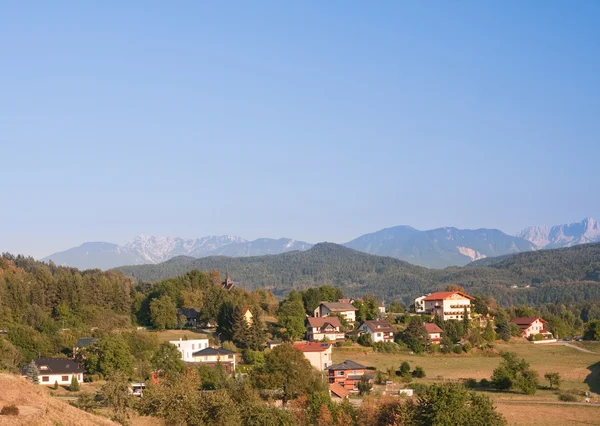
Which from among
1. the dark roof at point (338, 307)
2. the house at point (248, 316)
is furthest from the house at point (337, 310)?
the house at point (248, 316)

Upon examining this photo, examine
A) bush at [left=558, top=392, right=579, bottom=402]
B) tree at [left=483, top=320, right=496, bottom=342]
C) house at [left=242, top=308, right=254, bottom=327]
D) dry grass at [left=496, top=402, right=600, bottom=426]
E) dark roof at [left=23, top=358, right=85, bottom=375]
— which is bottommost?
dry grass at [left=496, top=402, right=600, bottom=426]

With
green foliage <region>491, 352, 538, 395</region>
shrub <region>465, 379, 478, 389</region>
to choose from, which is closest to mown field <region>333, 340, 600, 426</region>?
green foliage <region>491, 352, 538, 395</region>

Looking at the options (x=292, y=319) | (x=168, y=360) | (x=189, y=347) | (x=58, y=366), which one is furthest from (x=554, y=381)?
(x=58, y=366)

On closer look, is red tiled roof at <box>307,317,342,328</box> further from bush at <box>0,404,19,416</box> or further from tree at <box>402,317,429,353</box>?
bush at <box>0,404,19,416</box>

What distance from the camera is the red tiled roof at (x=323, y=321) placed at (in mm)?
69000

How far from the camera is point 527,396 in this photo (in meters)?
48.6

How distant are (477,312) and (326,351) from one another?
24.8 metres

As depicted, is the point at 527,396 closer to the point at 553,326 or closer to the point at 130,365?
the point at 130,365

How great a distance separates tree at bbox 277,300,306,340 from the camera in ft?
219

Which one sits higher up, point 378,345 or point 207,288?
point 207,288

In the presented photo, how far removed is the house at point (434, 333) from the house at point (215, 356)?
18968mm

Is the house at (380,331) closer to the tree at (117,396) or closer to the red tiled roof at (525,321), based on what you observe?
the red tiled roof at (525,321)

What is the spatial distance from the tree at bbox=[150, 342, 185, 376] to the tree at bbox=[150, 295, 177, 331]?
48.6 ft

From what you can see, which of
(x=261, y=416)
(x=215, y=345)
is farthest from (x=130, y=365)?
(x=261, y=416)
